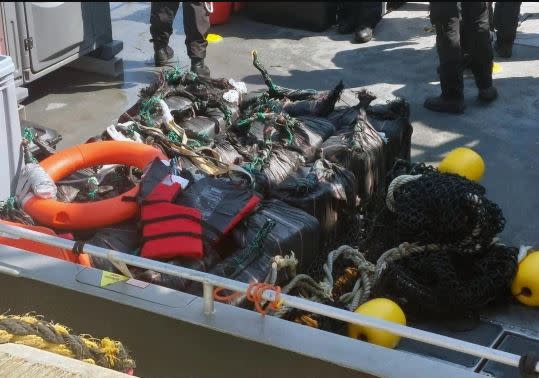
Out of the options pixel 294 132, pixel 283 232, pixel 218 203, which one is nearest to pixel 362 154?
pixel 294 132

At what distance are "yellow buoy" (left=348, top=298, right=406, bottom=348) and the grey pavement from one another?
1283mm

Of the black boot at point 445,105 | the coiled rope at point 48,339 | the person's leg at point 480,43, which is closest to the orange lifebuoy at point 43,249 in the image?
the coiled rope at point 48,339

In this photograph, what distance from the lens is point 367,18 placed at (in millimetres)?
8062

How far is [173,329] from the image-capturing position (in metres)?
2.67

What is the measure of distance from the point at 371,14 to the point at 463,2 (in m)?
1.93

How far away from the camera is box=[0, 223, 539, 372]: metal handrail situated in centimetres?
223

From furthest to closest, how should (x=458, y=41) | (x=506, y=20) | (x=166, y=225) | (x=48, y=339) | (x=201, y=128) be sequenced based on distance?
1. (x=506, y=20)
2. (x=458, y=41)
3. (x=201, y=128)
4. (x=166, y=225)
5. (x=48, y=339)

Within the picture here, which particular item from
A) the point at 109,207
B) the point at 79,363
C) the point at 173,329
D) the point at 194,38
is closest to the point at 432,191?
the point at 109,207

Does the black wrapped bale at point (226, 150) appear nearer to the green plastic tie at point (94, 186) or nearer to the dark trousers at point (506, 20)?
the green plastic tie at point (94, 186)

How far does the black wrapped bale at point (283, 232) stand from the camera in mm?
3883

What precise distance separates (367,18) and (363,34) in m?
0.23

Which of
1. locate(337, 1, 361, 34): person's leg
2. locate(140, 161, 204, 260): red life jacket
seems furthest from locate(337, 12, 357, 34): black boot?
locate(140, 161, 204, 260): red life jacket

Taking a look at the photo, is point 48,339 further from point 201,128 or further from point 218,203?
point 201,128

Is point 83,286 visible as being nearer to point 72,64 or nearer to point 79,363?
point 79,363
